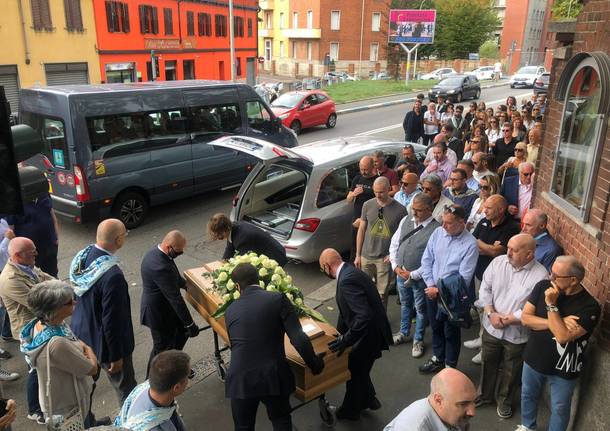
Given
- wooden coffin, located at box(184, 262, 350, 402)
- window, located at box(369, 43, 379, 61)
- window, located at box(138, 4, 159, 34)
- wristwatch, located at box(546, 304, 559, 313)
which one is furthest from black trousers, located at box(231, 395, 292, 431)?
window, located at box(369, 43, 379, 61)

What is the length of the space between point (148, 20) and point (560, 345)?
3669cm

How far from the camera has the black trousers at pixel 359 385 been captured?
419cm

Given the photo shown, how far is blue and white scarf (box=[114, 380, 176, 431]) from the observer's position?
277cm

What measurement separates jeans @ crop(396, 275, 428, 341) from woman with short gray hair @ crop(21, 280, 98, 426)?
3.15m

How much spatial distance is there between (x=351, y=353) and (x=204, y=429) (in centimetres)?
148

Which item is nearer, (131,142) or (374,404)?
(374,404)

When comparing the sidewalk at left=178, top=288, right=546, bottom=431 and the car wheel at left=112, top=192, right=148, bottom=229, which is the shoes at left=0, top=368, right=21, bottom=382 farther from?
the car wheel at left=112, top=192, right=148, bottom=229

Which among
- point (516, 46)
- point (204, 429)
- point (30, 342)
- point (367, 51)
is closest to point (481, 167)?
point (204, 429)

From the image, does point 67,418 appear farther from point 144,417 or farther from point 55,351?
point 144,417

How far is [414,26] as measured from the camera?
137ft

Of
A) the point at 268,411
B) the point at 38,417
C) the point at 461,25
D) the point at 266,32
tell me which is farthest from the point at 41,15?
the point at 461,25

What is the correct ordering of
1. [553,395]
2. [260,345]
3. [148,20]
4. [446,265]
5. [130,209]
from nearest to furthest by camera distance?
[260,345], [553,395], [446,265], [130,209], [148,20]

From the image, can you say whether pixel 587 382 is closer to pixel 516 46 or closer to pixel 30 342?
pixel 30 342

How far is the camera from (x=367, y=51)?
60.1 meters
